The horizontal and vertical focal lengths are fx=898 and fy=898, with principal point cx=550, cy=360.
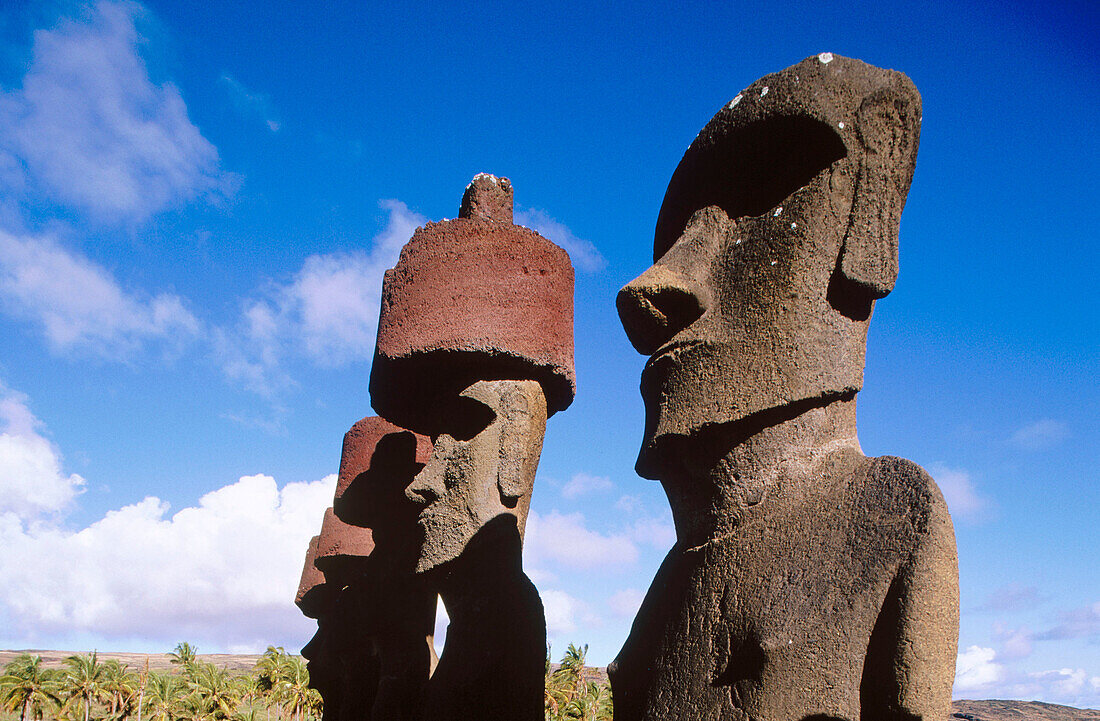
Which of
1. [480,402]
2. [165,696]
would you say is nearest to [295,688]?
[165,696]

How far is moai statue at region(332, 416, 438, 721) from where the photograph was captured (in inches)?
175

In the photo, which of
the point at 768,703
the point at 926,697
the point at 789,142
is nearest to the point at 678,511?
the point at 768,703

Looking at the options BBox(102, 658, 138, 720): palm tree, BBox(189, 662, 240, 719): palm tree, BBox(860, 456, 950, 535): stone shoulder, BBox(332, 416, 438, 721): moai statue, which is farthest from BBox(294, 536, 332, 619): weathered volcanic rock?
BBox(102, 658, 138, 720): palm tree

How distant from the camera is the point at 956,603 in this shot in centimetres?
213

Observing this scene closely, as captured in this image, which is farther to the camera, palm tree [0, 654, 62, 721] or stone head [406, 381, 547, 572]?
palm tree [0, 654, 62, 721]

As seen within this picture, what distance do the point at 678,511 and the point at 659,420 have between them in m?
0.28

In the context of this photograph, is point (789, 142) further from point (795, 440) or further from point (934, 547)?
point (934, 547)

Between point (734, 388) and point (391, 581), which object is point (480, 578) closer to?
point (391, 581)

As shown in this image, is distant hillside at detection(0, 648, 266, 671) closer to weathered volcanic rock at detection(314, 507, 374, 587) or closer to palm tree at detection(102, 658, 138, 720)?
palm tree at detection(102, 658, 138, 720)

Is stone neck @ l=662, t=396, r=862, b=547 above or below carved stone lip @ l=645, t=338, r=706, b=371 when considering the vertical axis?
below

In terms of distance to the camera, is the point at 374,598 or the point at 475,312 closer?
the point at 475,312

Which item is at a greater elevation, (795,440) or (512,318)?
(512,318)

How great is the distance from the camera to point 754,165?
9.19 feet

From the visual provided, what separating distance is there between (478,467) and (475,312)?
774mm
